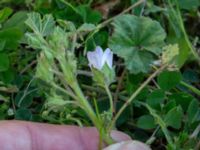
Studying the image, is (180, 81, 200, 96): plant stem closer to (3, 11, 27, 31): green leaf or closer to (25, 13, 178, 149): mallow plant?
(25, 13, 178, 149): mallow plant

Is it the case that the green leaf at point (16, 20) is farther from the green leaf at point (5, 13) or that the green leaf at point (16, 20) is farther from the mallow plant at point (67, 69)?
the mallow plant at point (67, 69)

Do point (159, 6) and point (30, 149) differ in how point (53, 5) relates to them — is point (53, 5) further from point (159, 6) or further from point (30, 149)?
point (30, 149)

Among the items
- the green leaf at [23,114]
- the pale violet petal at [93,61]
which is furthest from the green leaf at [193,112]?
the green leaf at [23,114]

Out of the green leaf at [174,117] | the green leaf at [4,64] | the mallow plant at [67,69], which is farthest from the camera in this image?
the green leaf at [4,64]

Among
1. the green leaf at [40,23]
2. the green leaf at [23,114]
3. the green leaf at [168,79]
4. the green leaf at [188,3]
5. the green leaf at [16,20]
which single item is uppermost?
the green leaf at [40,23]

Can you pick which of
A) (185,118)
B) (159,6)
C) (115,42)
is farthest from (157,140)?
(159,6)

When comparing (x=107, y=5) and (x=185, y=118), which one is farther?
(x=107, y=5)

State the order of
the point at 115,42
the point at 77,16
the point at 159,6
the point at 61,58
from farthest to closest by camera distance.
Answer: the point at 159,6, the point at 77,16, the point at 115,42, the point at 61,58

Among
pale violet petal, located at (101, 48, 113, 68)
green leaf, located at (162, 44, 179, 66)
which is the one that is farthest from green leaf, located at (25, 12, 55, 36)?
green leaf, located at (162, 44, 179, 66)
